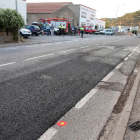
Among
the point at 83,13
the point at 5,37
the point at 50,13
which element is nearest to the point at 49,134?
the point at 5,37

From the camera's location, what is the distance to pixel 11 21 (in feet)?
56.6

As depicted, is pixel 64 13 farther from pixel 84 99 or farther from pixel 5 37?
pixel 84 99

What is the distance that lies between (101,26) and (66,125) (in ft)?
302

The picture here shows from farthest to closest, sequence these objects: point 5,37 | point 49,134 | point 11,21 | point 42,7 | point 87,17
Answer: point 87,17 → point 42,7 → point 5,37 → point 11,21 → point 49,134

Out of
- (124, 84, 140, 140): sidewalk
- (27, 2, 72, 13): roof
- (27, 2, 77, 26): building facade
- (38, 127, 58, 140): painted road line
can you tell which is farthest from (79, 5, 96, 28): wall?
(38, 127, 58, 140): painted road line

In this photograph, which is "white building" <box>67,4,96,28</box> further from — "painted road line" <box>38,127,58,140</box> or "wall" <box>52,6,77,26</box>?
"painted road line" <box>38,127,58,140</box>

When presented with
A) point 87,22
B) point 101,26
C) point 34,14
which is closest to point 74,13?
point 87,22

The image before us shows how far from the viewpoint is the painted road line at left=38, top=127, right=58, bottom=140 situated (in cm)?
283

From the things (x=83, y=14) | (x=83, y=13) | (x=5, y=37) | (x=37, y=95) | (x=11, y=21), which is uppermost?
(x=83, y=13)

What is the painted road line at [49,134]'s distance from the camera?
283cm

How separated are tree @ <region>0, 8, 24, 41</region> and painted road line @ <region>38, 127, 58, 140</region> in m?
15.7

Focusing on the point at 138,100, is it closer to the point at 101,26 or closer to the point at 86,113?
the point at 86,113

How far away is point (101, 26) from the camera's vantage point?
91.2m

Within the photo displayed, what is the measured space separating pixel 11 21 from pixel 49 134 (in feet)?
52.9
